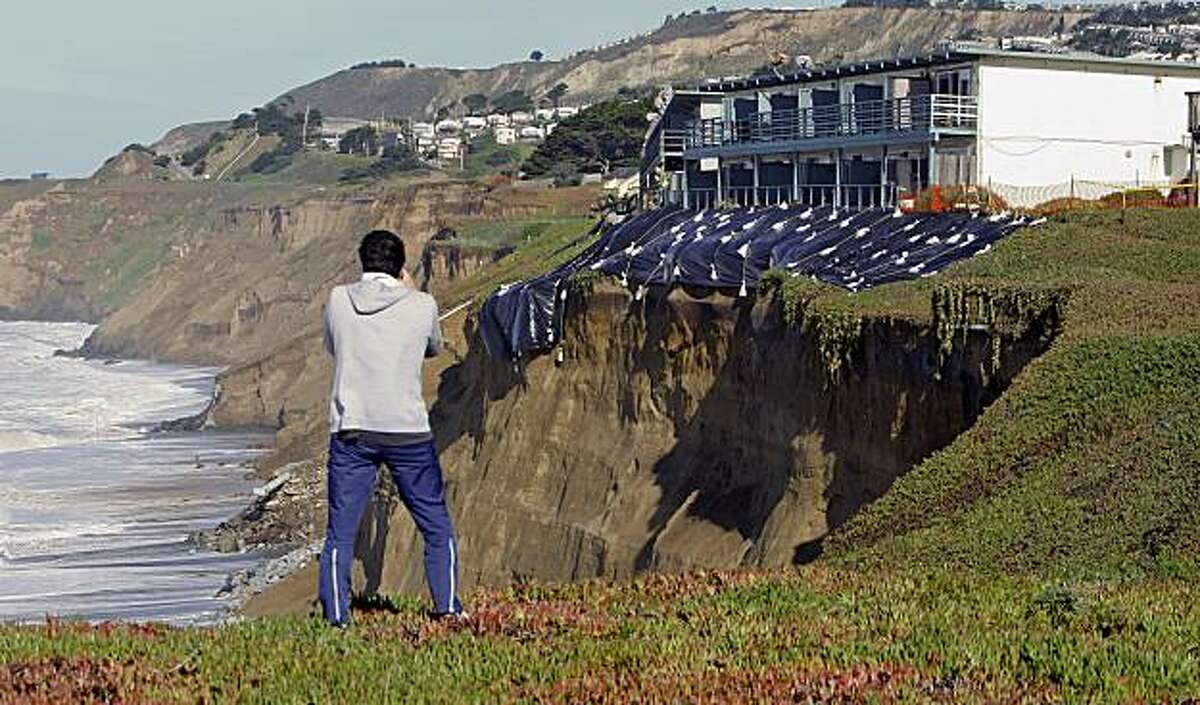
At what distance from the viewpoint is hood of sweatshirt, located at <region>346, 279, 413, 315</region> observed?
33.7 feet

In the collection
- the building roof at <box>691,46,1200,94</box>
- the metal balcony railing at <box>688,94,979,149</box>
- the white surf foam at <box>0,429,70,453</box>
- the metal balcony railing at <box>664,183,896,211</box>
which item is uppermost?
the building roof at <box>691,46,1200,94</box>

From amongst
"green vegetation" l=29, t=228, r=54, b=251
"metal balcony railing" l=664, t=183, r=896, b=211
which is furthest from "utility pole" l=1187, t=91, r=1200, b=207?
"green vegetation" l=29, t=228, r=54, b=251

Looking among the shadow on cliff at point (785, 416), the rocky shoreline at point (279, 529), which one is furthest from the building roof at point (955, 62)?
the rocky shoreline at point (279, 529)

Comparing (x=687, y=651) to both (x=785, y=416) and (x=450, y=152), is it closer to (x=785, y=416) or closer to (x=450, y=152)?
(x=785, y=416)

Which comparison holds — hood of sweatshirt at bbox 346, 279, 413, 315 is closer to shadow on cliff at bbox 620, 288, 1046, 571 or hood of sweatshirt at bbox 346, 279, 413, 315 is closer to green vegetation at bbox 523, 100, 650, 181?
shadow on cliff at bbox 620, 288, 1046, 571

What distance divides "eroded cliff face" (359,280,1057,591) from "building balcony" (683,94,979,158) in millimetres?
8039

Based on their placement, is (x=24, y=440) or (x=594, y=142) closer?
(x=24, y=440)

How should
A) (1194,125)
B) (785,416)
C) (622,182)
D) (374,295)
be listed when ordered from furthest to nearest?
(622,182)
(1194,125)
(785,416)
(374,295)

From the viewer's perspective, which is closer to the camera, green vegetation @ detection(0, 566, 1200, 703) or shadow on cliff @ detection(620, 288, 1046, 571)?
green vegetation @ detection(0, 566, 1200, 703)

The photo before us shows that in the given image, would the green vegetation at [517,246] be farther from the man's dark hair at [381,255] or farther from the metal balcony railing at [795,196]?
the man's dark hair at [381,255]

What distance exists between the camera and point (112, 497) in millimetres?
60562

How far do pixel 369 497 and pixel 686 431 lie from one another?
80.7 feet

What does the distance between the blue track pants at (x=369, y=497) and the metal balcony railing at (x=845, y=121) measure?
1240 inches

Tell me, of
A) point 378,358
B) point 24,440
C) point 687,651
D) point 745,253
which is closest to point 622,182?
point 24,440
